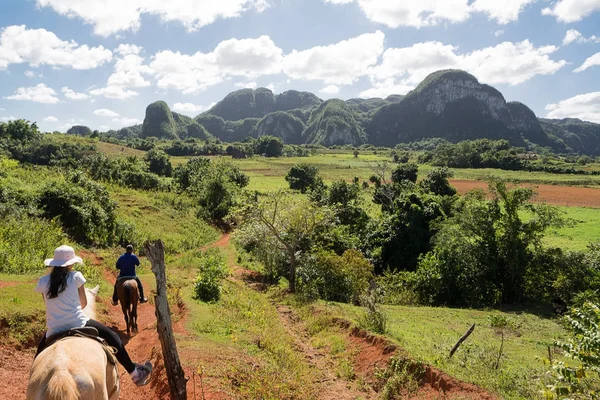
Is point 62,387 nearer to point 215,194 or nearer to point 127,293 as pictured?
point 127,293

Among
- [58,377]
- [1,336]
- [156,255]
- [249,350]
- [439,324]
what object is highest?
[156,255]

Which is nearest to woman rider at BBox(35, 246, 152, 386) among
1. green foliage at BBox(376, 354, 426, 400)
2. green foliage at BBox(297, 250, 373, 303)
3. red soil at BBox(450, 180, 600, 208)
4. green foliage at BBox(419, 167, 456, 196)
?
green foliage at BBox(376, 354, 426, 400)

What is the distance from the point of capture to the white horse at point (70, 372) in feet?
14.3

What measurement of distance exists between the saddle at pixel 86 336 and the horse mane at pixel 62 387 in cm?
81

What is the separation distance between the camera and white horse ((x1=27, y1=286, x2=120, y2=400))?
4.37m

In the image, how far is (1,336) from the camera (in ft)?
29.1

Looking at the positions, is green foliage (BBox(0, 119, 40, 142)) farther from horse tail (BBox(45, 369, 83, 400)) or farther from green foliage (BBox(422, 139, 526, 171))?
green foliage (BBox(422, 139, 526, 171))

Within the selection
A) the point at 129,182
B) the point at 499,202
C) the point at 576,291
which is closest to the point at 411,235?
the point at 499,202

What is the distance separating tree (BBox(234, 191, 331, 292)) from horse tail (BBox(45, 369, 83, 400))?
15495mm

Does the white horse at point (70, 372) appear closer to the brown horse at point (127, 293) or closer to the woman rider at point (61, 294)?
the woman rider at point (61, 294)

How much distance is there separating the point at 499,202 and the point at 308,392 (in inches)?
713

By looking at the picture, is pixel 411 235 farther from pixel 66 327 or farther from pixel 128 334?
pixel 66 327

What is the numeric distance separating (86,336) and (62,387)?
1124 mm

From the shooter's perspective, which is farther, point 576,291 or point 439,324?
point 576,291
